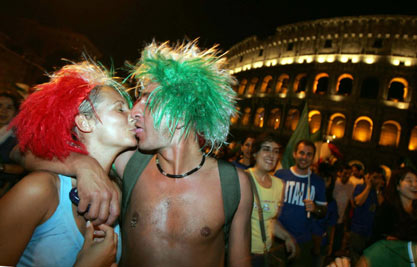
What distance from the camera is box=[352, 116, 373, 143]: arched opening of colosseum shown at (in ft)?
80.5

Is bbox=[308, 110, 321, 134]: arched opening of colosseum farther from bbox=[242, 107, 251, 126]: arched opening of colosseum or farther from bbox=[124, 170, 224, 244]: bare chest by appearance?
bbox=[124, 170, 224, 244]: bare chest

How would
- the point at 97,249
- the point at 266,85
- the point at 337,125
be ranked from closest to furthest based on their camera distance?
1. the point at 97,249
2. the point at 337,125
3. the point at 266,85

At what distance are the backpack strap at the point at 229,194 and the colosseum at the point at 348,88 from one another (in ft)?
78.0

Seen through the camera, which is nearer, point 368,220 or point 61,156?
point 61,156

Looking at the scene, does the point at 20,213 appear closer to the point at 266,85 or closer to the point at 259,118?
the point at 259,118

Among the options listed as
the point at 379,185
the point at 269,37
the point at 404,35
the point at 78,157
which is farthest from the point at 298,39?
the point at 78,157

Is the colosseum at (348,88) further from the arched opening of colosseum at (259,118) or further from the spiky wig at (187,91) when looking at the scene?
the spiky wig at (187,91)

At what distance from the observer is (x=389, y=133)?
24125 millimetres

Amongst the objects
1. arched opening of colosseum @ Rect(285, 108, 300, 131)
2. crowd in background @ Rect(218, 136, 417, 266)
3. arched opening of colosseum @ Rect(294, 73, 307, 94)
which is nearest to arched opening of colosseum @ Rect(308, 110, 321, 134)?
arched opening of colosseum @ Rect(285, 108, 300, 131)

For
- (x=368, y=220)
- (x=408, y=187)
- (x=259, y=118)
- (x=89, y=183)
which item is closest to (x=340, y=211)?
(x=368, y=220)

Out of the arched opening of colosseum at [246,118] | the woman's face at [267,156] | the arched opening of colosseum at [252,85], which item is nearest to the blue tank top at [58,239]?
the woman's face at [267,156]

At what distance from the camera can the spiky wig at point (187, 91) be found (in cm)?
217

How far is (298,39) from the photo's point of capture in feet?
106

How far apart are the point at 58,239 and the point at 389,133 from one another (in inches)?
1200
